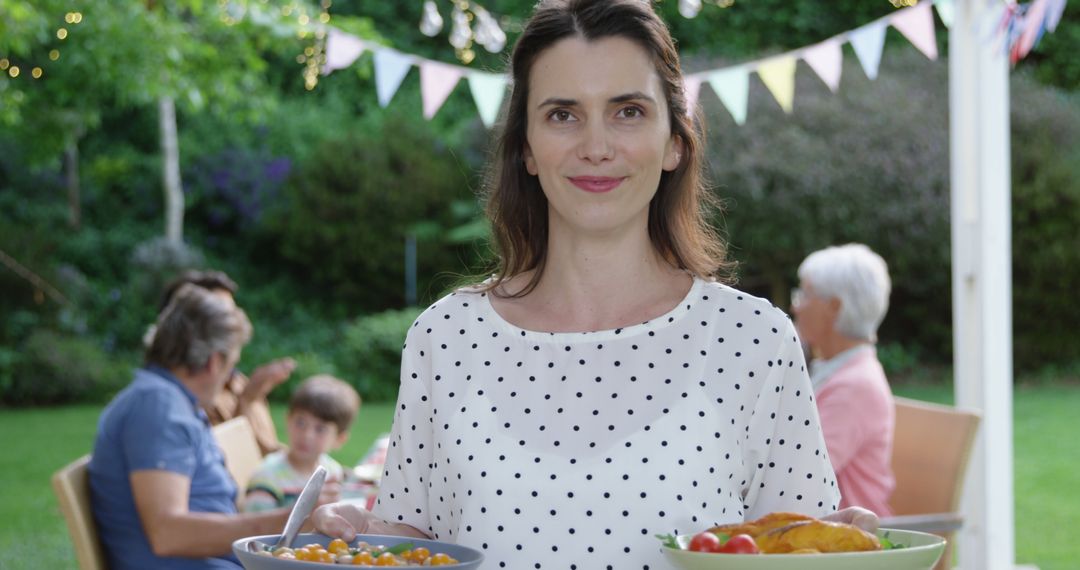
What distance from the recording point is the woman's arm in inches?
121

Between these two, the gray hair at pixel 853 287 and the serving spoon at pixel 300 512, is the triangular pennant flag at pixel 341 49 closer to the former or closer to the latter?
the gray hair at pixel 853 287

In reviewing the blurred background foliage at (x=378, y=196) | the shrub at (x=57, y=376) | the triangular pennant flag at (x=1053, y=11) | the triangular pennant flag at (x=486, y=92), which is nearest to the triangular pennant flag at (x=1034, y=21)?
the triangular pennant flag at (x=1053, y=11)

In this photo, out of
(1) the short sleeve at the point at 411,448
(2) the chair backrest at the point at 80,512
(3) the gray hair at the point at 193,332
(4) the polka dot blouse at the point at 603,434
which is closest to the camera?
(4) the polka dot blouse at the point at 603,434

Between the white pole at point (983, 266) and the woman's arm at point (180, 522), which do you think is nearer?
the woman's arm at point (180, 522)

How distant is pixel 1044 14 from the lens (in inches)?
165

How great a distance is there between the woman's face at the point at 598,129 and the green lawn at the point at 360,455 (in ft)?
15.7

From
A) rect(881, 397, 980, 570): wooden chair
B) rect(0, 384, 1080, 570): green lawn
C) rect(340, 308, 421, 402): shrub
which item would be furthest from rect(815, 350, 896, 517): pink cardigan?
rect(340, 308, 421, 402): shrub

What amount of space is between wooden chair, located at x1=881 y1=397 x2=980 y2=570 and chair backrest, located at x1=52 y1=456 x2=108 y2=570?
6.27 ft

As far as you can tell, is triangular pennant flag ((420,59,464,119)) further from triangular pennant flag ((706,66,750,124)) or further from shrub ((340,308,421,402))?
shrub ((340,308,421,402))

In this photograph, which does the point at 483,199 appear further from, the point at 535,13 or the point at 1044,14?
the point at 1044,14

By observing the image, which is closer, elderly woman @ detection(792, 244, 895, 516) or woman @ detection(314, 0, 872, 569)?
woman @ detection(314, 0, 872, 569)

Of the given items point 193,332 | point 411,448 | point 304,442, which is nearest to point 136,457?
point 193,332

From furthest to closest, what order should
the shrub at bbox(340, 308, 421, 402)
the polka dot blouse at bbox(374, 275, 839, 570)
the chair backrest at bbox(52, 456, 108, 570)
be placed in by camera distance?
the shrub at bbox(340, 308, 421, 402)
the chair backrest at bbox(52, 456, 108, 570)
the polka dot blouse at bbox(374, 275, 839, 570)

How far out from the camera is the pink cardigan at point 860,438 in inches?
139
